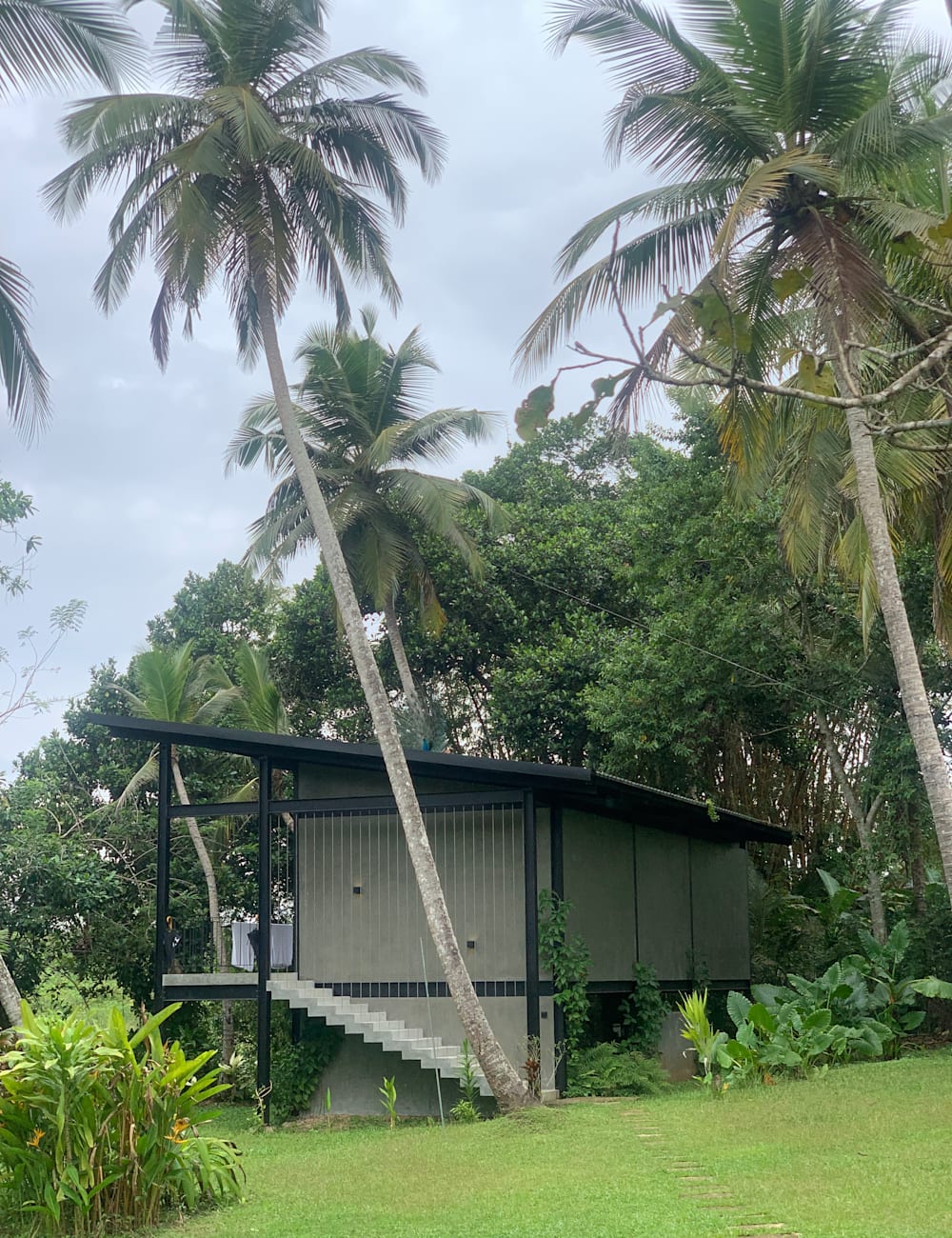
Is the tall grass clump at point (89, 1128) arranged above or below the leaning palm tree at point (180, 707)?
below

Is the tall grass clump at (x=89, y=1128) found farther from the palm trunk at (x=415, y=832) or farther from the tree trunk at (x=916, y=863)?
the tree trunk at (x=916, y=863)

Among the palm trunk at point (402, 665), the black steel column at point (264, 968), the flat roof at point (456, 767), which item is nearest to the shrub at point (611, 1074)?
the flat roof at point (456, 767)

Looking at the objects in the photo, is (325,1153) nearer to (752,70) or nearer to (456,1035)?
(456,1035)

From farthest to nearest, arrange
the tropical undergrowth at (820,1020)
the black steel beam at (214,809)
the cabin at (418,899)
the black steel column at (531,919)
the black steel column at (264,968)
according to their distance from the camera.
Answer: the black steel beam at (214,809) < the black steel column at (264,968) < the cabin at (418,899) < the black steel column at (531,919) < the tropical undergrowth at (820,1020)

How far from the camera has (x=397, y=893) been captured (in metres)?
16.6

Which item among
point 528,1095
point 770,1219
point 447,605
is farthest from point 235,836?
point 770,1219

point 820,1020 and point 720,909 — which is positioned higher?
point 720,909

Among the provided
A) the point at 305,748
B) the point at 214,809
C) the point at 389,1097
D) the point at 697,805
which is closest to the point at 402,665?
the point at 214,809

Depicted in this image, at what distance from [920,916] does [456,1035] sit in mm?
7819

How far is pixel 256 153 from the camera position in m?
15.2

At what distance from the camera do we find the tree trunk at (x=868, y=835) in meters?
19.2

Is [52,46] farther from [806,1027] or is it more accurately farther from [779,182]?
[806,1027]

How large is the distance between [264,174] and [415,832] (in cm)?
806

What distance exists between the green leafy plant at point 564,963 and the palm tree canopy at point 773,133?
20.8ft
